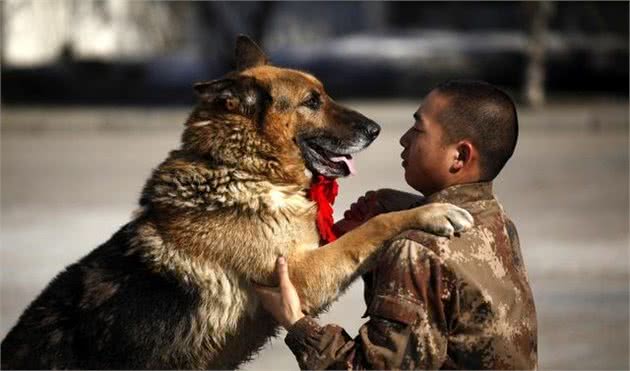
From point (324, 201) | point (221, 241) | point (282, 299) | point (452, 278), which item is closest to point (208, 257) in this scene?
point (221, 241)

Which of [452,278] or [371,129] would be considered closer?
[452,278]

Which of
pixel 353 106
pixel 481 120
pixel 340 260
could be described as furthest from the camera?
pixel 353 106

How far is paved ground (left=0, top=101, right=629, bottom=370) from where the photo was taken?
8.12 metres

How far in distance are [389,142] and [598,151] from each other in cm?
372

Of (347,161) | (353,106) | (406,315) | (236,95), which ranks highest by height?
(236,95)

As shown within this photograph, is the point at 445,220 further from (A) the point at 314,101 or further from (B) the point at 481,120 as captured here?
(A) the point at 314,101

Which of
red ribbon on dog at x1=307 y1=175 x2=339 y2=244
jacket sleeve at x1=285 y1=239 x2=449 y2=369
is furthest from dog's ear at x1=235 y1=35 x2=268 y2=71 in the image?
jacket sleeve at x1=285 y1=239 x2=449 y2=369

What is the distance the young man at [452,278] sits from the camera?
3264 mm

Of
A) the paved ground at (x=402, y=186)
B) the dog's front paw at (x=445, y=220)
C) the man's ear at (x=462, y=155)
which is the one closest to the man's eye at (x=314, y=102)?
the dog's front paw at (x=445, y=220)

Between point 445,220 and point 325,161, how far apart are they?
104 centimetres

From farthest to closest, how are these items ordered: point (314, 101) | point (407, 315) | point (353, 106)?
point (353, 106) → point (314, 101) → point (407, 315)

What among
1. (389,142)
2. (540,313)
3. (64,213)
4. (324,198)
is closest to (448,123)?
(324,198)

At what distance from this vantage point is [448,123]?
3.44 metres

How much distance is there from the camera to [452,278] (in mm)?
3270
